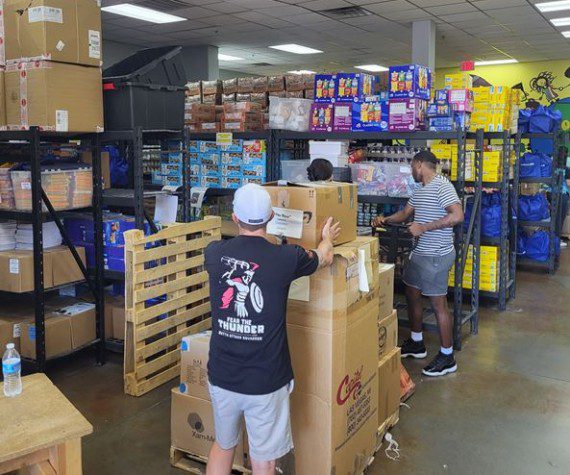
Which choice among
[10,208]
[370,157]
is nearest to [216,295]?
[10,208]

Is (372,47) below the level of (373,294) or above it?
above

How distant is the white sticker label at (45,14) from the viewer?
12.7 feet

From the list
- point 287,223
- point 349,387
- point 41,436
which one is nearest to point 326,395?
point 349,387

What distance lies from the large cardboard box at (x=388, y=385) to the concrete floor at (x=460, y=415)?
16 centimetres

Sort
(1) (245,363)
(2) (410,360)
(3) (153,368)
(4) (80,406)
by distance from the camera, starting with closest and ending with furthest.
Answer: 1. (1) (245,363)
2. (4) (80,406)
3. (3) (153,368)
4. (2) (410,360)

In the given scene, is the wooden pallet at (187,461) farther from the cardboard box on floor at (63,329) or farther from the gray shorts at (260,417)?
the cardboard box on floor at (63,329)

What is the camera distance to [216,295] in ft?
7.81

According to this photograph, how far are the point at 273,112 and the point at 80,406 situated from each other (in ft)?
10.1

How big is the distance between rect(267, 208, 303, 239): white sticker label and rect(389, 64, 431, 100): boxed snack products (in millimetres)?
2591

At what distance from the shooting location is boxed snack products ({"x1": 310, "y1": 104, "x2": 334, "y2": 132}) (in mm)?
5289

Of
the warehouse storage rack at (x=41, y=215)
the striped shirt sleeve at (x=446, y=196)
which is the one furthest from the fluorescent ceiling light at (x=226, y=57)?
the striped shirt sleeve at (x=446, y=196)

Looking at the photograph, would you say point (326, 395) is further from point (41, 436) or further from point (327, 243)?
point (41, 436)

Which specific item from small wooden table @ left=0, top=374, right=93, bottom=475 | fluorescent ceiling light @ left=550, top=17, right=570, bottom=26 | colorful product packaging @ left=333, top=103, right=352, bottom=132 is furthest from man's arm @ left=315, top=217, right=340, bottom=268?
fluorescent ceiling light @ left=550, top=17, right=570, bottom=26

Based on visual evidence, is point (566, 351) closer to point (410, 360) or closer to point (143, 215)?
point (410, 360)
